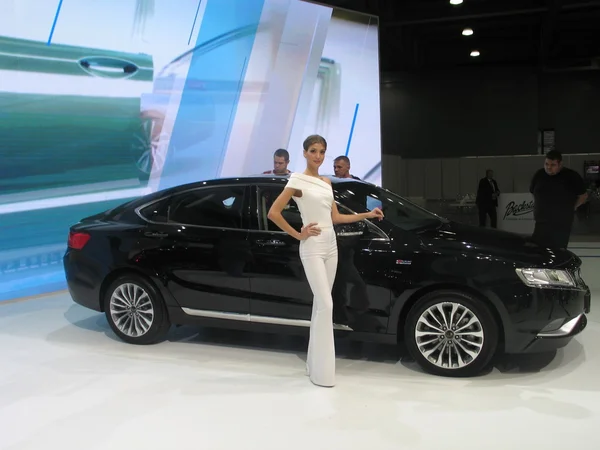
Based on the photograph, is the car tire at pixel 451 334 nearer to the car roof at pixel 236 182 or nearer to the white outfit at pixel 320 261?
the white outfit at pixel 320 261

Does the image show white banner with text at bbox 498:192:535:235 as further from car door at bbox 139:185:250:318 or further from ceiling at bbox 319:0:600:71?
car door at bbox 139:185:250:318

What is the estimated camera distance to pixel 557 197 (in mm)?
4895

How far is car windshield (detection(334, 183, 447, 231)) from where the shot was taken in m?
3.79

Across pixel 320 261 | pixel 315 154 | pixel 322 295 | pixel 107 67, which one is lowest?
pixel 322 295

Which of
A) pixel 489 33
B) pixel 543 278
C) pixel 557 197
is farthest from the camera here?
pixel 489 33

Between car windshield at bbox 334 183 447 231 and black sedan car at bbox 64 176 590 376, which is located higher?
car windshield at bbox 334 183 447 231

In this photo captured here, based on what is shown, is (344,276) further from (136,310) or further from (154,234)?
(136,310)

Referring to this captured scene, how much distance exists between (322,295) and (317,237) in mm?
358

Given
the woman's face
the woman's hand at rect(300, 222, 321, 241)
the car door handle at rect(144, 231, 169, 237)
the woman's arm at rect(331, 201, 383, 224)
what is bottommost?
the car door handle at rect(144, 231, 169, 237)

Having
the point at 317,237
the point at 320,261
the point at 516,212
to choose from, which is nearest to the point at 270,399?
the point at 320,261

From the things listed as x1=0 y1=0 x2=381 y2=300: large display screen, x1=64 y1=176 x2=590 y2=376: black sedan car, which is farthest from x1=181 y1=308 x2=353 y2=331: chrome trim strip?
x1=0 y1=0 x2=381 y2=300: large display screen

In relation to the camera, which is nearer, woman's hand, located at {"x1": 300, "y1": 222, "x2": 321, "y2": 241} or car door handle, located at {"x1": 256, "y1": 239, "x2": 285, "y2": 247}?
woman's hand, located at {"x1": 300, "y1": 222, "x2": 321, "y2": 241}

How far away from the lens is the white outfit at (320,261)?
10.6ft

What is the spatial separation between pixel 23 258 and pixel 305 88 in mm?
4555
